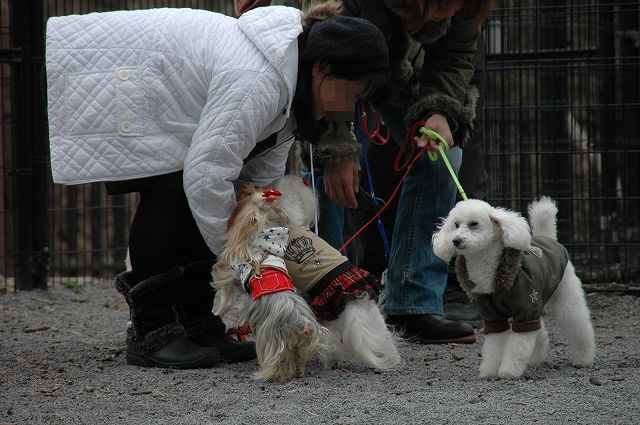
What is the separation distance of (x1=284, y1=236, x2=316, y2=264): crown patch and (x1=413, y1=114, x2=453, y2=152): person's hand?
590 mm

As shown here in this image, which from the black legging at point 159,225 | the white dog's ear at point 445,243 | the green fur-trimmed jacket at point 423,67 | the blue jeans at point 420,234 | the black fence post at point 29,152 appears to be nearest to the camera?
the white dog's ear at point 445,243

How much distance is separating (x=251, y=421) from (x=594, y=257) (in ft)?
13.0

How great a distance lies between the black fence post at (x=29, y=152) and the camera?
20.5ft

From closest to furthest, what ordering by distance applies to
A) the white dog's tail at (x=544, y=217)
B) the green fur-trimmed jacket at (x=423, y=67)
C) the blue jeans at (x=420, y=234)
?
the green fur-trimmed jacket at (x=423, y=67) < the white dog's tail at (x=544, y=217) < the blue jeans at (x=420, y=234)

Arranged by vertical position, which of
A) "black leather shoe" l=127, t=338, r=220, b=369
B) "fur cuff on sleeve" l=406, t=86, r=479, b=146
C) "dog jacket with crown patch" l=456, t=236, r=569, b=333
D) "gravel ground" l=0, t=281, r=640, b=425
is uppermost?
"fur cuff on sleeve" l=406, t=86, r=479, b=146

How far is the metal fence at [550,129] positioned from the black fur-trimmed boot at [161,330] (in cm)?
300

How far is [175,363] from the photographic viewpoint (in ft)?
11.3

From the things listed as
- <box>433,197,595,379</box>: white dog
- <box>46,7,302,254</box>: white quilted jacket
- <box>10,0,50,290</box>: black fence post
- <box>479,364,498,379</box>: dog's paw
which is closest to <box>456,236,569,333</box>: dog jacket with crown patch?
<box>433,197,595,379</box>: white dog

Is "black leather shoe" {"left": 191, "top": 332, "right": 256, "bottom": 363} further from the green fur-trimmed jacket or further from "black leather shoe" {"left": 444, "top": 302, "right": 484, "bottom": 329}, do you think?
"black leather shoe" {"left": 444, "top": 302, "right": 484, "bottom": 329}

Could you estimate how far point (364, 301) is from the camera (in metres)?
3.26

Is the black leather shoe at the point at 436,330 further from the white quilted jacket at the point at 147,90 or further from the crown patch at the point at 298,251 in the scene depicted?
the white quilted jacket at the point at 147,90

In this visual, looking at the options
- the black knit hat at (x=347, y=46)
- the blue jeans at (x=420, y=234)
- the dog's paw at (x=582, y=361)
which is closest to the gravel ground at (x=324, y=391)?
the dog's paw at (x=582, y=361)

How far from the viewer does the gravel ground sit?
8.87ft

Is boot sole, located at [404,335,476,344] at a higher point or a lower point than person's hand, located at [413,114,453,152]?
lower
